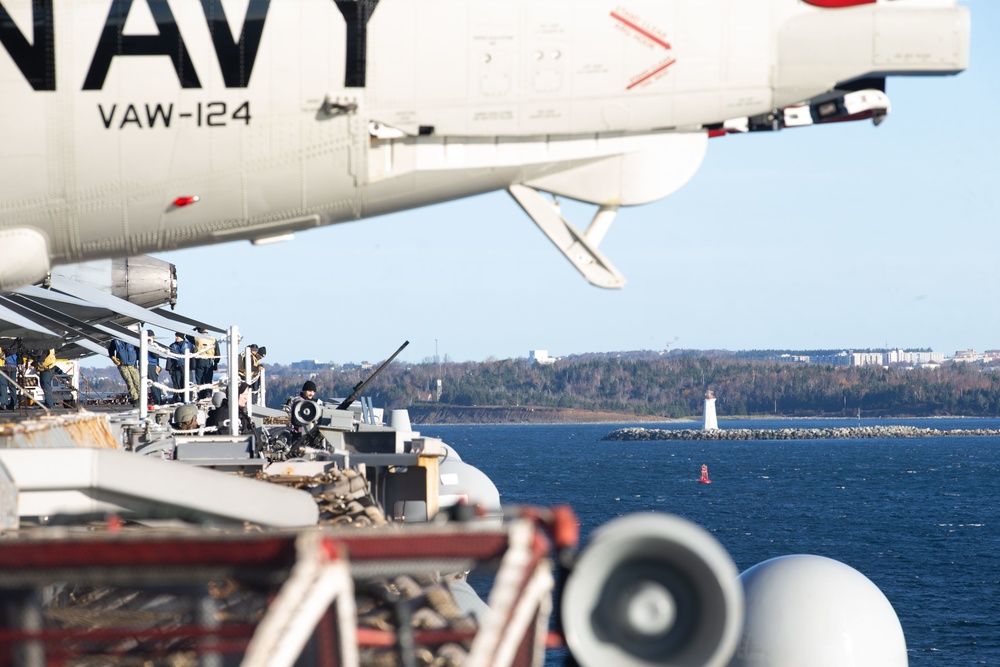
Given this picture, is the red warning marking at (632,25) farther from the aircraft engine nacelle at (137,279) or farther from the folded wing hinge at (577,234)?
the aircraft engine nacelle at (137,279)

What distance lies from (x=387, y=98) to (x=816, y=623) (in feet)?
22.9

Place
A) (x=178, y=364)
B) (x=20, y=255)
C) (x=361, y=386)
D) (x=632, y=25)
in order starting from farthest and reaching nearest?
(x=178, y=364) → (x=361, y=386) → (x=20, y=255) → (x=632, y=25)

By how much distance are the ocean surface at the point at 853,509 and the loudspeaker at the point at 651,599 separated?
37353mm

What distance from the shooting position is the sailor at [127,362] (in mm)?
42188

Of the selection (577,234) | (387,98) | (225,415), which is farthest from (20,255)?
(225,415)

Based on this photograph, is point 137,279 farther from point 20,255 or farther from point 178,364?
point 20,255

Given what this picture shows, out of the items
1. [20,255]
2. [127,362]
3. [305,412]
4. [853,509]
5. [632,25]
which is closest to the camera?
[632,25]

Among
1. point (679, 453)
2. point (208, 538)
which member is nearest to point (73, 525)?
point (208, 538)

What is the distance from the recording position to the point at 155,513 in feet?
33.6

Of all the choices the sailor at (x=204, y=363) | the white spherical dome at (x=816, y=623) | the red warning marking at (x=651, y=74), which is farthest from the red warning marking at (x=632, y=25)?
the sailor at (x=204, y=363)

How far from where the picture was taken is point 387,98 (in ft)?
37.5

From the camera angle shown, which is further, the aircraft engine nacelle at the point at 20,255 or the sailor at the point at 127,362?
the sailor at the point at 127,362

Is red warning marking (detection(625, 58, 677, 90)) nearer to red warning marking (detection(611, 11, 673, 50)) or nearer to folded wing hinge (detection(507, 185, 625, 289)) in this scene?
red warning marking (detection(611, 11, 673, 50))

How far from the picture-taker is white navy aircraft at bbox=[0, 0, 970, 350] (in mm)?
11305
